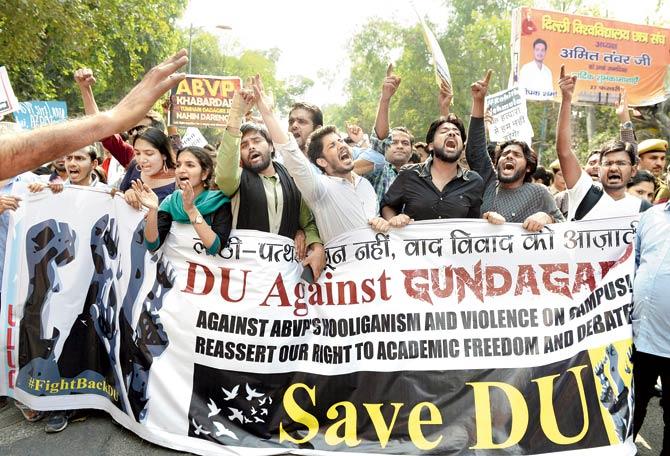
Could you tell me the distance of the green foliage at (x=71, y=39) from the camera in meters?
9.27

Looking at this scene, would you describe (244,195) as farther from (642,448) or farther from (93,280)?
(642,448)

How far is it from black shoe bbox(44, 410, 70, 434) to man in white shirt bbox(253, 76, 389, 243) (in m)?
2.03

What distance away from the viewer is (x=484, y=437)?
297 centimetres

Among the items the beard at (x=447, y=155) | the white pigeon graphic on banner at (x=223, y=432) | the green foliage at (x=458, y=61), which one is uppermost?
the green foliage at (x=458, y=61)

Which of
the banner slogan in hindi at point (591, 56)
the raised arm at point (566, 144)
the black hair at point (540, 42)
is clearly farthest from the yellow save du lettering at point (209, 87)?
the raised arm at point (566, 144)

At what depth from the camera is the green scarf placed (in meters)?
3.45

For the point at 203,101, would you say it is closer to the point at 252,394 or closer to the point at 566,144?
the point at 566,144

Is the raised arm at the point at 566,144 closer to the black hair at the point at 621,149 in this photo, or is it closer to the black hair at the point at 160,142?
the black hair at the point at 621,149

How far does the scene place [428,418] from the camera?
120 inches

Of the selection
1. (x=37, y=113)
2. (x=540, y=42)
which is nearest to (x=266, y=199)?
(x=37, y=113)

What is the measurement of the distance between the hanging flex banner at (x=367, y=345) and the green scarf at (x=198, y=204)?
0.29ft

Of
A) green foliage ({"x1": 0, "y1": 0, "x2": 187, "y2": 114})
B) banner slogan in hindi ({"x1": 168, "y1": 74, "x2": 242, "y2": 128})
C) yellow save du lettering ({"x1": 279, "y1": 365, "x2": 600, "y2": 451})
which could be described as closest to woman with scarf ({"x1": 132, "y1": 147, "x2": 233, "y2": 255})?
yellow save du lettering ({"x1": 279, "y1": 365, "x2": 600, "y2": 451})

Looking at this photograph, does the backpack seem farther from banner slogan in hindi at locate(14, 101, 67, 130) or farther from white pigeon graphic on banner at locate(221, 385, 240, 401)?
banner slogan in hindi at locate(14, 101, 67, 130)

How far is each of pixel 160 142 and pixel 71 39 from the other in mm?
7686
